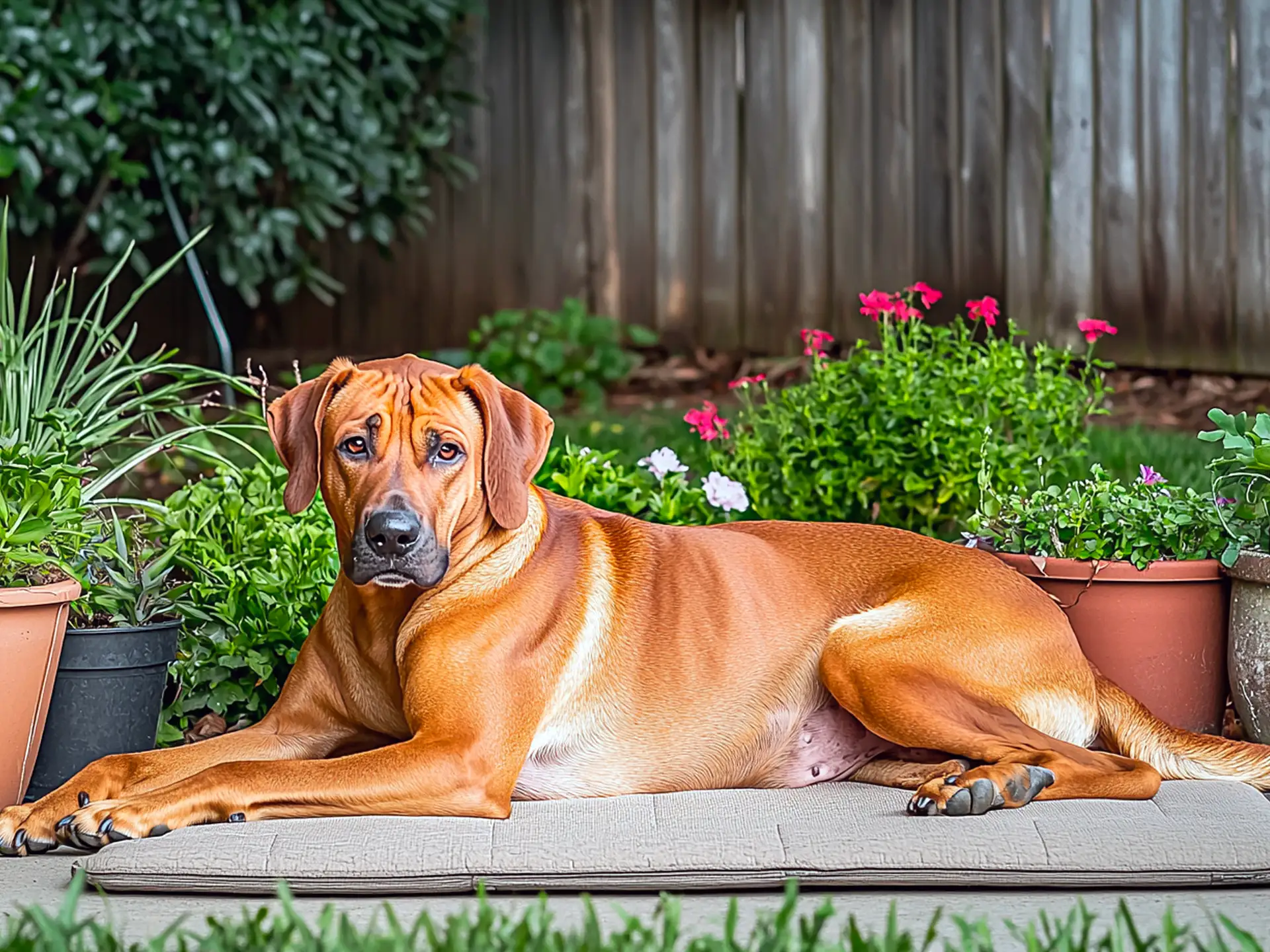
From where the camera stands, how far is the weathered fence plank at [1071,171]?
6.82 meters

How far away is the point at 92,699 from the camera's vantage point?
11.8ft

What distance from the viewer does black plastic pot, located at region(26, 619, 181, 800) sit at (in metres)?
3.57

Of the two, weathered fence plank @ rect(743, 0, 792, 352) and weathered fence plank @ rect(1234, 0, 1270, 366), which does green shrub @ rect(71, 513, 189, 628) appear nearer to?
weathered fence plank @ rect(1234, 0, 1270, 366)

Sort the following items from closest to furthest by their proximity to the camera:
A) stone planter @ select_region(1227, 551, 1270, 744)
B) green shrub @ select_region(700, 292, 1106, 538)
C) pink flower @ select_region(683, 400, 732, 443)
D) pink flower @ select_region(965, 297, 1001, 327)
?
stone planter @ select_region(1227, 551, 1270, 744) < green shrub @ select_region(700, 292, 1106, 538) < pink flower @ select_region(965, 297, 1001, 327) < pink flower @ select_region(683, 400, 732, 443)

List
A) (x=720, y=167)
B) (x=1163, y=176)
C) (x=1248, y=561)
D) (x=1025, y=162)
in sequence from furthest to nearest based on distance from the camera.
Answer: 1. (x=720, y=167)
2. (x=1025, y=162)
3. (x=1163, y=176)
4. (x=1248, y=561)

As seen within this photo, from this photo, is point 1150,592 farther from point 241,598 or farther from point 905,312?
point 241,598

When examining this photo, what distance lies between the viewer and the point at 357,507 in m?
3.17

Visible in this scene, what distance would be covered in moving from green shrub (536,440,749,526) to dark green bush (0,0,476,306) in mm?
3328

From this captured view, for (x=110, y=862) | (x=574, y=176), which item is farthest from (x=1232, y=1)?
(x=110, y=862)

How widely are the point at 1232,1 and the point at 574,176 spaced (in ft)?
14.1

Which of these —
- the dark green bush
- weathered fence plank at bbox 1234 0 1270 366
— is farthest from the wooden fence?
the dark green bush

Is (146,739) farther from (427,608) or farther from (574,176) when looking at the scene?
(574,176)

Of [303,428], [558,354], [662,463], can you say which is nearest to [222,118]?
[558,354]

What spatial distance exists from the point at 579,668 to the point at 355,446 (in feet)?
2.35
